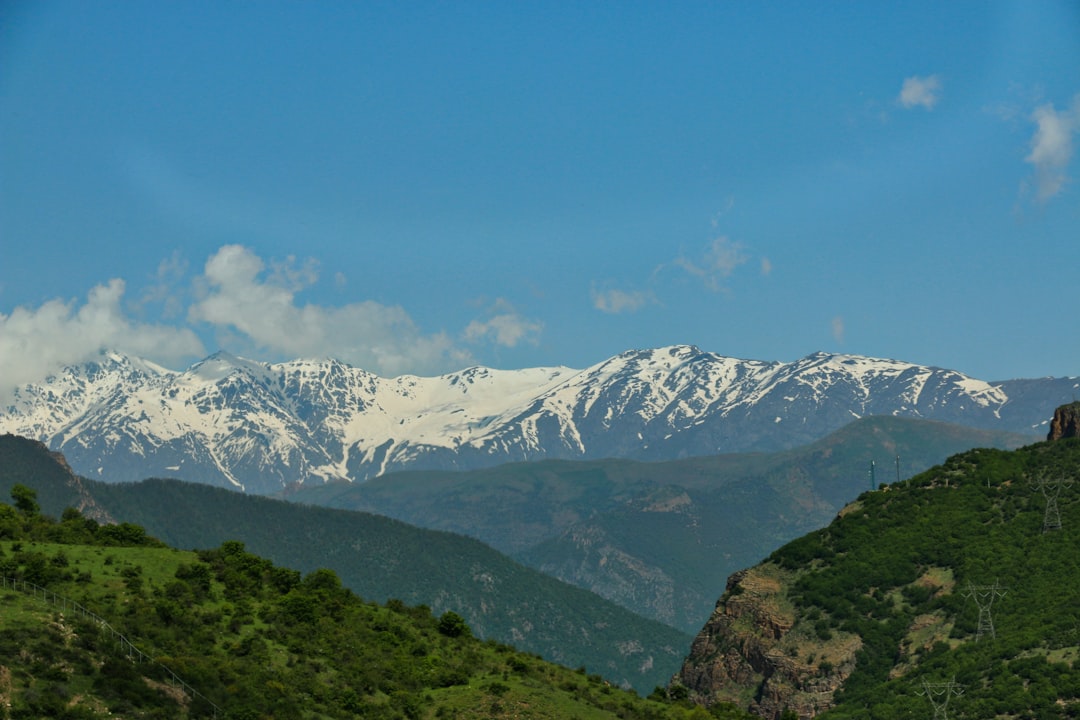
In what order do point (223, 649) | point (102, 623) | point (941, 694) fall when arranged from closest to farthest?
point (102, 623)
point (223, 649)
point (941, 694)

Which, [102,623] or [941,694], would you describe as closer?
[102,623]

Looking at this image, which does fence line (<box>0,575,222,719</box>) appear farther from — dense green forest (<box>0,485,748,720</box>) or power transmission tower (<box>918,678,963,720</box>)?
power transmission tower (<box>918,678,963,720</box>)

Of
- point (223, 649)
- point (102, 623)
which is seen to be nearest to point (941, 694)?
point (223, 649)

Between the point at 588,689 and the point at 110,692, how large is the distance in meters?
61.5

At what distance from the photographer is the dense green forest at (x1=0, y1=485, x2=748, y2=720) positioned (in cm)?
11419

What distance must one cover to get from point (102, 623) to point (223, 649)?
14.7 meters

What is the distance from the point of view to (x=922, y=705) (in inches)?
7820

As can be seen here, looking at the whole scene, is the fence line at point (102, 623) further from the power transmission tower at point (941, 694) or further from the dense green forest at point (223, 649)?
the power transmission tower at point (941, 694)

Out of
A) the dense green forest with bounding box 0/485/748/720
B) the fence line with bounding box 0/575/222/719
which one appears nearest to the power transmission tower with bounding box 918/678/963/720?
the dense green forest with bounding box 0/485/748/720

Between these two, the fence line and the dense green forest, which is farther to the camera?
the fence line

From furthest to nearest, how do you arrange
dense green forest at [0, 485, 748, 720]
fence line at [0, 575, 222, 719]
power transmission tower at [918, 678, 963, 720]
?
power transmission tower at [918, 678, 963, 720] → fence line at [0, 575, 222, 719] → dense green forest at [0, 485, 748, 720]

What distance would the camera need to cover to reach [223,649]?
136 metres

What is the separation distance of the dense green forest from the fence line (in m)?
0.19

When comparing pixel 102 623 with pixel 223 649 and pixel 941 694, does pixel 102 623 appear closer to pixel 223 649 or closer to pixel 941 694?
pixel 223 649
